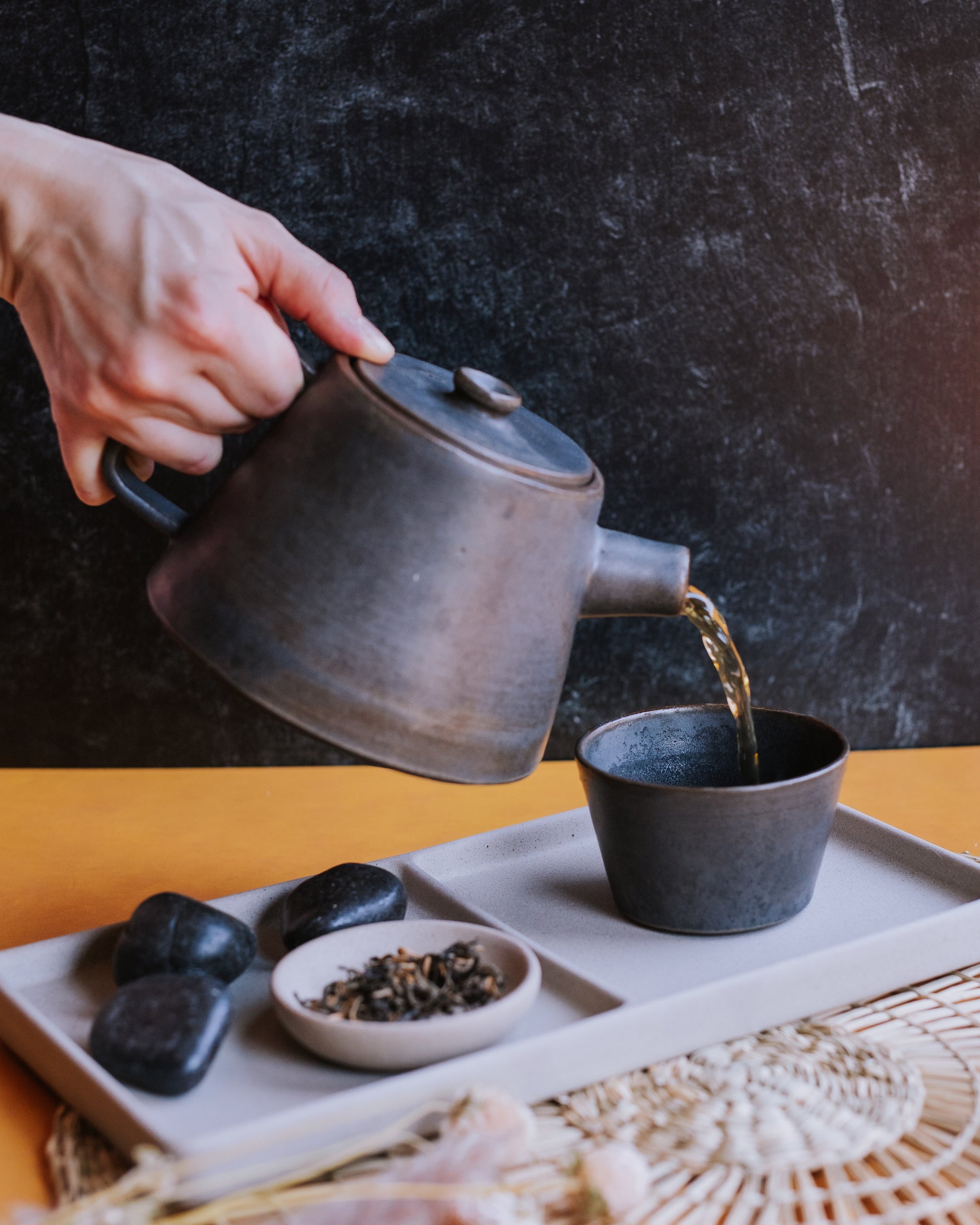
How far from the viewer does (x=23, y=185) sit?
793 mm

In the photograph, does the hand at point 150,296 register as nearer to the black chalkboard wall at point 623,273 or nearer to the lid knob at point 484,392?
the lid knob at point 484,392

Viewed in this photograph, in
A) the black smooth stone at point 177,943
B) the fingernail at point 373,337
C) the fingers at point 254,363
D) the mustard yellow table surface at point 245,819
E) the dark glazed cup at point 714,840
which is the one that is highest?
the fingernail at point 373,337

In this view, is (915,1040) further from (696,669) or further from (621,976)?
(696,669)

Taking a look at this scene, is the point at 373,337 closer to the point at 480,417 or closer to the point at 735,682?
the point at 480,417

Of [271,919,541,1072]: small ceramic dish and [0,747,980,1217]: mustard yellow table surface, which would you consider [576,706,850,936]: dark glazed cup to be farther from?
[0,747,980,1217]: mustard yellow table surface

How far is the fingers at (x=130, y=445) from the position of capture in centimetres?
79

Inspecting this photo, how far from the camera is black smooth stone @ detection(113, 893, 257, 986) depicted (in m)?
0.79

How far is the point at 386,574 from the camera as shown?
70cm

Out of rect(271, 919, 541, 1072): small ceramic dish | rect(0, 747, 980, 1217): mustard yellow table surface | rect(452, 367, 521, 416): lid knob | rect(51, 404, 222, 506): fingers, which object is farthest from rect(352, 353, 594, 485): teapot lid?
rect(0, 747, 980, 1217): mustard yellow table surface

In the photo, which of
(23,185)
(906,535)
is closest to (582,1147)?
(23,185)

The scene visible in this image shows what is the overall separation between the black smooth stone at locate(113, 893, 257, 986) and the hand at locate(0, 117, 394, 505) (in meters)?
0.30

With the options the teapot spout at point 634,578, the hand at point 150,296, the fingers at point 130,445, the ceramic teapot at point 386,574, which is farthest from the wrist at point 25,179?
the teapot spout at point 634,578

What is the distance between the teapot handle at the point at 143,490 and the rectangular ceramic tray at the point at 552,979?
309mm

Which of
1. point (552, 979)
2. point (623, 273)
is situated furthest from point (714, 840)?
point (623, 273)
